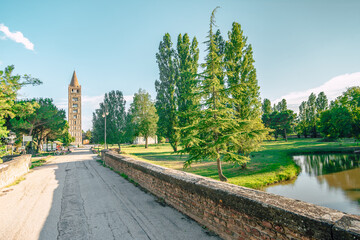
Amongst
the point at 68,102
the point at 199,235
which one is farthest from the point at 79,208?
the point at 68,102

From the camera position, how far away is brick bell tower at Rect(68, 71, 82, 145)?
90.1 m

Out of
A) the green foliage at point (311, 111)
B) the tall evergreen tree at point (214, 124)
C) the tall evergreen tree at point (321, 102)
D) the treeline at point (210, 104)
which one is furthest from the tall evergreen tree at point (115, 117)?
the tall evergreen tree at point (321, 102)

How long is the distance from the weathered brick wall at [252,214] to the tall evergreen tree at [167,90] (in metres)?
21.8

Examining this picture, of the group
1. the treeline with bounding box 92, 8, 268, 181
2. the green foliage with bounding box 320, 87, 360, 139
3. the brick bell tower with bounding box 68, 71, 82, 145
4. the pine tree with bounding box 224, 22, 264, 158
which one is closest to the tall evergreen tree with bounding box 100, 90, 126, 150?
the treeline with bounding box 92, 8, 268, 181

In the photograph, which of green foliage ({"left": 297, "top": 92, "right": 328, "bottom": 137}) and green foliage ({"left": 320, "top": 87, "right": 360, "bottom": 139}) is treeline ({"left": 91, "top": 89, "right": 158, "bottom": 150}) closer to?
green foliage ({"left": 320, "top": 87, "right": 360, "bottom": 139})

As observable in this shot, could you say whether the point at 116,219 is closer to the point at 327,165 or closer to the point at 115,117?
the point at 327,165

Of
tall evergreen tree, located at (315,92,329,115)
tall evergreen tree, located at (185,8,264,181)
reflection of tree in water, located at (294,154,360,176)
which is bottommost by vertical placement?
reflection of tree in water, located at (294,154,360,176)

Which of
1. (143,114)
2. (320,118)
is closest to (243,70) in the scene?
(143,114)

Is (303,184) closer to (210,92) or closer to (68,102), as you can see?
(210,92)

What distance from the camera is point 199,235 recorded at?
4.00 m

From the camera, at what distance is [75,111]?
91.8 meters

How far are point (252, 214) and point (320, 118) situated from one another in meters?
52.5

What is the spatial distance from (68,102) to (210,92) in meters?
100

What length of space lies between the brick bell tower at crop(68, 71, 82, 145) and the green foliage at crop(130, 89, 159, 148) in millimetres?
57838
